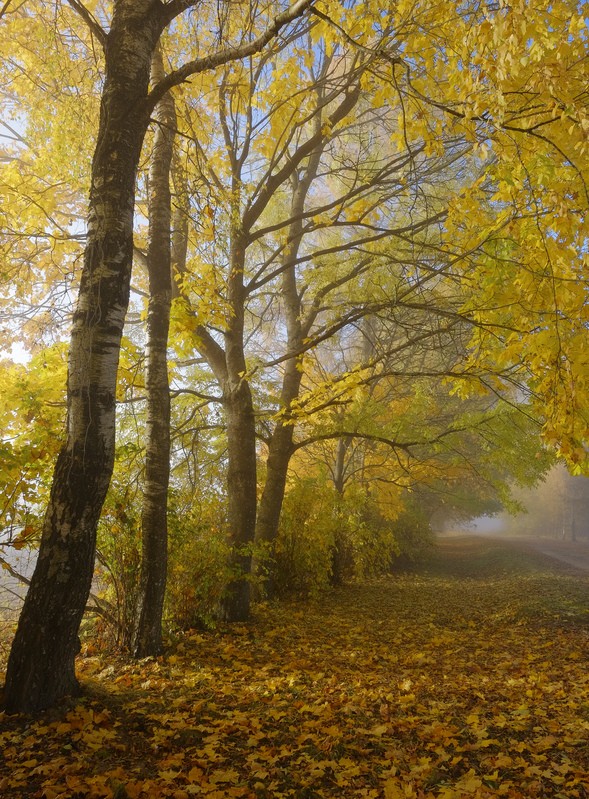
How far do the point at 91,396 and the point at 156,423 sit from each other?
6.23 feet

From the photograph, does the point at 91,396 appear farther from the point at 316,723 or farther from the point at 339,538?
the point at 339,538

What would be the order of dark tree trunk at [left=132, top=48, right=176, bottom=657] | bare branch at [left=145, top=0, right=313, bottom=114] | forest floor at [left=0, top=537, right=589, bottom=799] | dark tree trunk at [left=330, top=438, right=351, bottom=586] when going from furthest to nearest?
dark tree trunk at [left=330, top=438, right=351, bottom=586] → dark tree trunk at [left=132, top=48, right=176, bottom=657] → bare branch at [left=145, top=0, right=313, bottom=114] → forest floor at [left=0, top=537, right=589, bottom=799]

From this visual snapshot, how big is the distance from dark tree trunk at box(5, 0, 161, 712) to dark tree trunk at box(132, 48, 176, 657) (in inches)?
53.4

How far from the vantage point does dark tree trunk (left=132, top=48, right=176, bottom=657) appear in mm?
4918

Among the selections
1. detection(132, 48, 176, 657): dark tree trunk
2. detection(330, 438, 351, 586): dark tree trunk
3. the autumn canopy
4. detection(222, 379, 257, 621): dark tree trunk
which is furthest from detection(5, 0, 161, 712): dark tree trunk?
detection(330, 438, 351, 586): dark tree trunk

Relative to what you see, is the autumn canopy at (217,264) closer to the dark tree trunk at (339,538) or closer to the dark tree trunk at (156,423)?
the dark tree trunk at (156,423)

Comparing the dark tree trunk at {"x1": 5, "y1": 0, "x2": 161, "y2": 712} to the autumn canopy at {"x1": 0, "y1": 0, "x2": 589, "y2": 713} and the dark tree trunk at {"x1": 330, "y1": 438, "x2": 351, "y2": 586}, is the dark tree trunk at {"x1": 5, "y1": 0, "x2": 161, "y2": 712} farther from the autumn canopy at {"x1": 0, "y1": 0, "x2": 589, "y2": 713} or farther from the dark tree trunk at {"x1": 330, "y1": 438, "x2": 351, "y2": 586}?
the dark tree trunk at {"x1": 330, "y1": 438, "x2": 351, "y2": 586}

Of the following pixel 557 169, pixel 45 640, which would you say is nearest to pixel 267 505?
pixel 45 640

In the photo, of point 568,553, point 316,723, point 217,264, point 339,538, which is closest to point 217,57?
point 217,264

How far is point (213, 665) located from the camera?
16.4 feet

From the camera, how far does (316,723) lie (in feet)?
11.4

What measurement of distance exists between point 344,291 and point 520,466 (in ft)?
15.4

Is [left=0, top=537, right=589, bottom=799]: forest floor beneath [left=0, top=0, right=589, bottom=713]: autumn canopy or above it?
beneath

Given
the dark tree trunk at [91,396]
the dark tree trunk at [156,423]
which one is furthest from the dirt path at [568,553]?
the dark tree trunk at [91,396]
